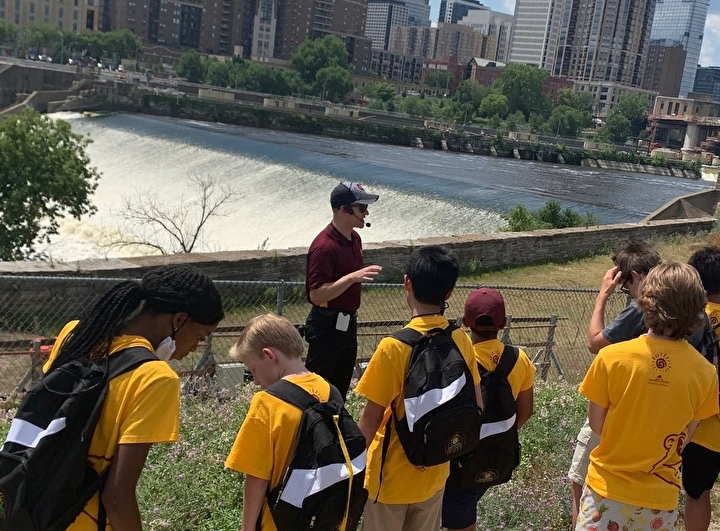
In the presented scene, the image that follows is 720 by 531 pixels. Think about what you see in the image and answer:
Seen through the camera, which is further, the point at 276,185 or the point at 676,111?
the point at 676,111

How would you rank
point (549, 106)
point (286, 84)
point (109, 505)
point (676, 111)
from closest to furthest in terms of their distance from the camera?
point (109, 505) → point (286, 84) → point (549, 106) → point (676, 111)

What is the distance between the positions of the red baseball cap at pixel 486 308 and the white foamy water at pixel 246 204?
541 inches

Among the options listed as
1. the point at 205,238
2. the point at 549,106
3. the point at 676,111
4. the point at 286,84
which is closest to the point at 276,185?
the point at 205,238

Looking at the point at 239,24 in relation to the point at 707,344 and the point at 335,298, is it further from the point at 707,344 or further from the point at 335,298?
the point at 707,344

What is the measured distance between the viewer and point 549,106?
123688 mm

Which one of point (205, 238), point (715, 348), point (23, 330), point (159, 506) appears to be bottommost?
point (205, 238)

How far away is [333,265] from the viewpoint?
428cm

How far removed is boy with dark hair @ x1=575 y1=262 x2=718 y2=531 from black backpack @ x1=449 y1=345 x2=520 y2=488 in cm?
43

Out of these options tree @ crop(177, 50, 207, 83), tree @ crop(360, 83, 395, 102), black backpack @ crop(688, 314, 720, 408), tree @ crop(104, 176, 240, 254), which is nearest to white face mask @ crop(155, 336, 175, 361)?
black backpack @ crop(688, 314, 720, 408)

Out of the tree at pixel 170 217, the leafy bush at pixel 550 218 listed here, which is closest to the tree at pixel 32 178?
the tree at pixel 170 217

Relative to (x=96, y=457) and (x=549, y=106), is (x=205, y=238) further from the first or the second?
(x=549, y=106)

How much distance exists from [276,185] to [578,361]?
18.8 m

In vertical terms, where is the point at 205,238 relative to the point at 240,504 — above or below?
below

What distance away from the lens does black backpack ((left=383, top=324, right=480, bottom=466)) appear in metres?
2.97
